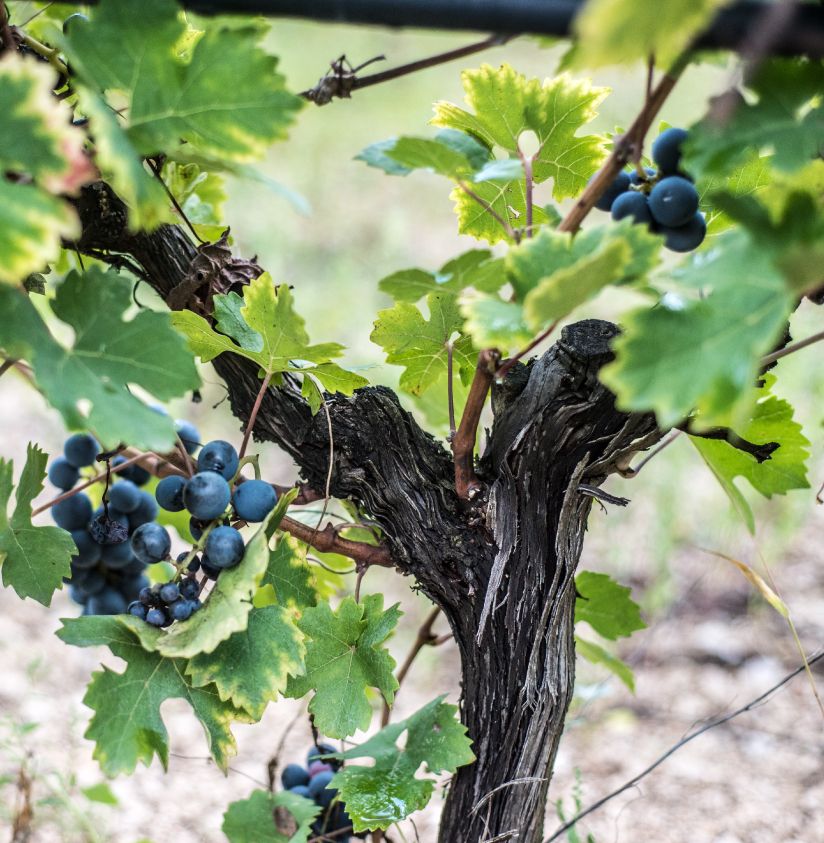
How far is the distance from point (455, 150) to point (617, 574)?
176 cm

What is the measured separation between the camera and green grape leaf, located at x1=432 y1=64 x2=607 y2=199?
2.29 feet

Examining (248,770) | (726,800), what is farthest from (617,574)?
(248,770)

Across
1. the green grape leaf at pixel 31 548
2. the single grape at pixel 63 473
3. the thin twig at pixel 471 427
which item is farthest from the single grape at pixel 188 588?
the single grape at pixel 63 473

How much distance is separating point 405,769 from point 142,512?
40 centimetres

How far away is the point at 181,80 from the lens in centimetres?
53

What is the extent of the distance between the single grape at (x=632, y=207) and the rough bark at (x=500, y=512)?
106 mm

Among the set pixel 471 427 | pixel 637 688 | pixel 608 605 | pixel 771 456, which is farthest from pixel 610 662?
pixel 637 688

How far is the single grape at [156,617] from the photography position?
687mm

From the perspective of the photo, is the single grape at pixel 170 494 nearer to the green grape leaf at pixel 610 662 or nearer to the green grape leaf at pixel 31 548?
the green grape leaf at pixel 31 548

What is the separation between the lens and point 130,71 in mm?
518

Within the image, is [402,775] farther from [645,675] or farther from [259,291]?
[645,675]

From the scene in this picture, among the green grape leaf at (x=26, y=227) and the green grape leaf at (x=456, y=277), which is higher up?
the green grape leaf at (x=456, y=277)

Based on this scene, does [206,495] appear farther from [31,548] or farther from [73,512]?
[73,512]

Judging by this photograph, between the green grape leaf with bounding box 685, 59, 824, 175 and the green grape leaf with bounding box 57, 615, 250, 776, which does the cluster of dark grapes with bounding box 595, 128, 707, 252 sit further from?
the green grape leaf with bounding box 57, 615, 250, 776
